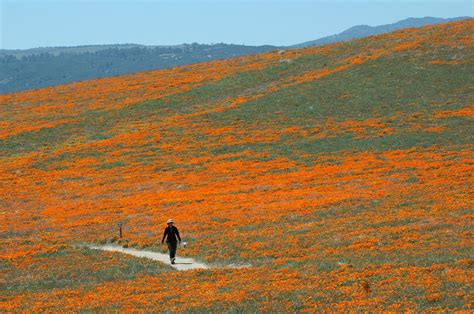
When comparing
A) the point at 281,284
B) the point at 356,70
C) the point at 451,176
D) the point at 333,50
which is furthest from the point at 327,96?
the point at 281,284

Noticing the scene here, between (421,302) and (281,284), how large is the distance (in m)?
5.19

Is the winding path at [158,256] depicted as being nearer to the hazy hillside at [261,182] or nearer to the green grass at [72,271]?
the hazy hillside at [261,182]

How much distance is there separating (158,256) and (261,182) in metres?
20.2

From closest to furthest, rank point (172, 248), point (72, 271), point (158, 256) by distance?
point (72, 271)
point (172, 248)
point (158, 256)

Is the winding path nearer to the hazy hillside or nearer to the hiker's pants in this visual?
the hiker's pants

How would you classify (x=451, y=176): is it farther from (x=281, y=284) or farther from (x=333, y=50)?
(x=333, y=50)

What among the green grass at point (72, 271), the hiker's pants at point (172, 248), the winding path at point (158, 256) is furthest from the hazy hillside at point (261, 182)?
the hiker's pants at point (172, 248)

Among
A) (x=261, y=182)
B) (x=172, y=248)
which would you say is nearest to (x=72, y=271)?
(x=172, y=248)

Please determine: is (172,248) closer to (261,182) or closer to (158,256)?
(158,256)

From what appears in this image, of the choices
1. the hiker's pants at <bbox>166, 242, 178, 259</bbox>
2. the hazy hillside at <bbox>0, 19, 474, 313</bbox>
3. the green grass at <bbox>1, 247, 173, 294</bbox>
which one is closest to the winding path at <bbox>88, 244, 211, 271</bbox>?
the hiker's pants at <bbox>166, 242, 178, 259</bbox>

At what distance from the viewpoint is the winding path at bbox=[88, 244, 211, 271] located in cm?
2692

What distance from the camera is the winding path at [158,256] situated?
26.9 meters

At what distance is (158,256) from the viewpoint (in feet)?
97.5

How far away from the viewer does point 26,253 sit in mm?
30719
